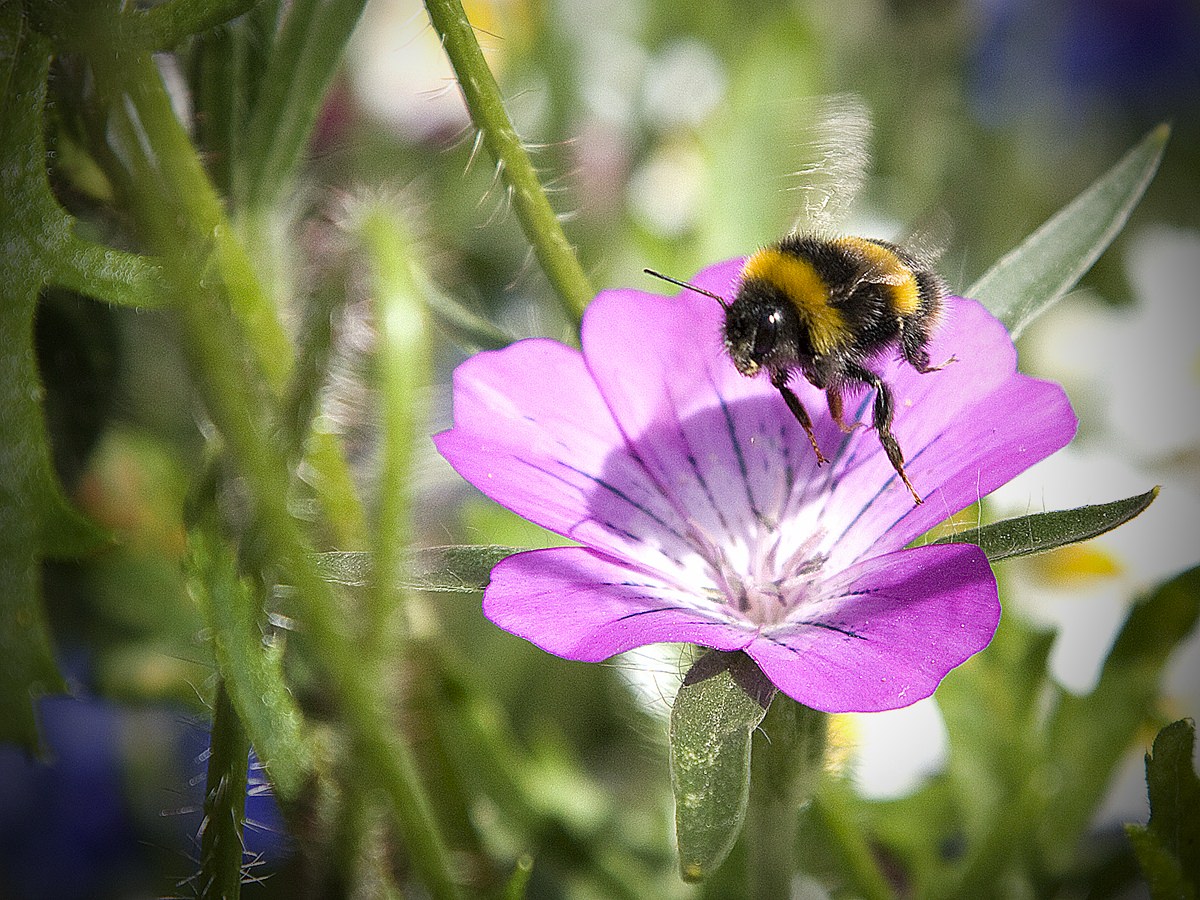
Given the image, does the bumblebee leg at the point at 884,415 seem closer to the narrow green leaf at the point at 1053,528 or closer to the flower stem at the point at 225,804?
the narrow green leaf at the point at 1053,528

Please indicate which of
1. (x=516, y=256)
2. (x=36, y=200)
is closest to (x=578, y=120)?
(x=516, y=256)

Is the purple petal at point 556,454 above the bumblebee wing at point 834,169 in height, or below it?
below

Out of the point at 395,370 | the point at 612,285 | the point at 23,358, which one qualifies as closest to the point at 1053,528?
the point at 395,370

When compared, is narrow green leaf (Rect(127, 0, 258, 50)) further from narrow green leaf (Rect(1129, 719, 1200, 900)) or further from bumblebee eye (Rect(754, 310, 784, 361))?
narrow green leaf (Rect(1129, 719, 1200, 900))

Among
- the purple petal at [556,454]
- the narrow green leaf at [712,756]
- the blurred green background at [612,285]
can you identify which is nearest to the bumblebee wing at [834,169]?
the blurred green background at [612,285]

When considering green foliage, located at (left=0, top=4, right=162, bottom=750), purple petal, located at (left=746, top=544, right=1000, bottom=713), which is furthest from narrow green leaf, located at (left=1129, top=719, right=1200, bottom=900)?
green foliage, located at (left=0, top=4, right=162, bottom=750)
